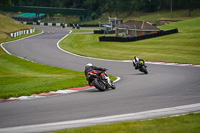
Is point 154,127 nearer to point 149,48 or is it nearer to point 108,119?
point 108,119

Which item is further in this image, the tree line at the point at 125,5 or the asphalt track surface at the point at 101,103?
the tree line at the point at 125,5

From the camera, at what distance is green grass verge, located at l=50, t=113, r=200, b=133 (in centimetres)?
891

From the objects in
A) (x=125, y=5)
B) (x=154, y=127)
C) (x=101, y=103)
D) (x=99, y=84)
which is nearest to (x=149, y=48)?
(x=99, y=84)

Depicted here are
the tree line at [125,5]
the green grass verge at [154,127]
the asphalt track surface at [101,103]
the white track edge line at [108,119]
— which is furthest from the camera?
the tree line at [125,5]

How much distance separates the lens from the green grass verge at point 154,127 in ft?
29.2

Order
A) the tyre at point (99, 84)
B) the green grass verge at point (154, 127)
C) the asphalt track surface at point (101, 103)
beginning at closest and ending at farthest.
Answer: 1. the green grass verge at point (154, 127)
2. the asphalt track surface at point (101, 103)
3. the tyre at point (99, 84)

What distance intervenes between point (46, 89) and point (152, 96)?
508 centimetres

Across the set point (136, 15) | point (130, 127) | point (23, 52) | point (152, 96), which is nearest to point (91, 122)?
point (130, 127)

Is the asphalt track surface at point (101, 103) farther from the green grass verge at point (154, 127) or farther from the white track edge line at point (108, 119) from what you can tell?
the green grass verge at point (154, 127)

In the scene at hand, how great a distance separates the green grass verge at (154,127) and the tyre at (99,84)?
628cm

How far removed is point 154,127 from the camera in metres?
9.28

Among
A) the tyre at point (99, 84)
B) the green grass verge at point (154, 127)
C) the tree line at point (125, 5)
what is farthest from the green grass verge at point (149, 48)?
the tree line at point (125, 5)

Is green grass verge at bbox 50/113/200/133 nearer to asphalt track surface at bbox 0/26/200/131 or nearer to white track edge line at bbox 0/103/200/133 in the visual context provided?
white track edge line at bbox 0/103/200/133

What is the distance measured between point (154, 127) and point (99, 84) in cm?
746
